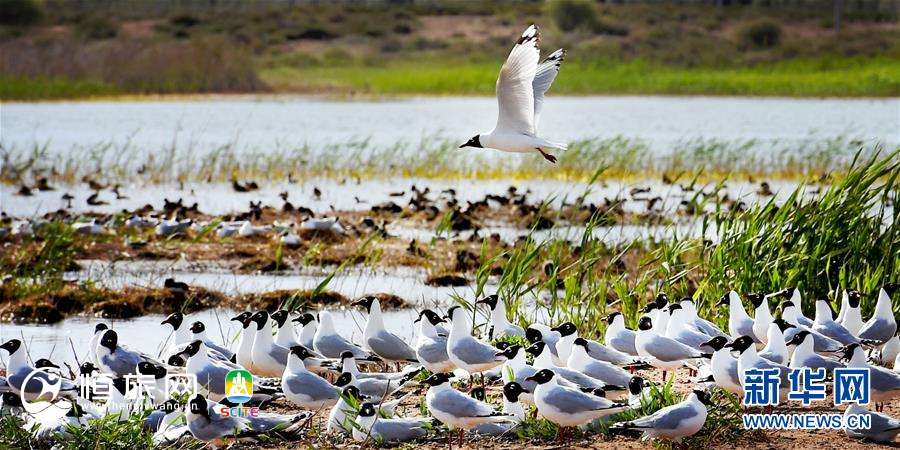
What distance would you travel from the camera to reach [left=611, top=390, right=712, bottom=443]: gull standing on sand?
263 inches

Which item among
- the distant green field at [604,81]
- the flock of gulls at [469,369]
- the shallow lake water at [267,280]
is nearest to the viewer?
the flock of gulls at [469,369]

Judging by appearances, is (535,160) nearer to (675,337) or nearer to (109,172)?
(109,172)

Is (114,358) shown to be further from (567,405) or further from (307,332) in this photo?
(567,405)

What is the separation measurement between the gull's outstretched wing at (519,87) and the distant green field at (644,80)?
36.1 metres

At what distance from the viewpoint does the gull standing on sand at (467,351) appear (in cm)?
805

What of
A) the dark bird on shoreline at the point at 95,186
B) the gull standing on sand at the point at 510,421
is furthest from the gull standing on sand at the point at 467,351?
the dark bird on shoreline at the point at 95,186

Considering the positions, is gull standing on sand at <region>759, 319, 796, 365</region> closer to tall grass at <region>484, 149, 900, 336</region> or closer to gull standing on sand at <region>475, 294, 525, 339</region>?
tall grass at <region>484, 149, 900, 336</region>

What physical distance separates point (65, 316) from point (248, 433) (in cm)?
510

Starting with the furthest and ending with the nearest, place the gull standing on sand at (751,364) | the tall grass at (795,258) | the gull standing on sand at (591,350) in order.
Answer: the tall grass at (795,258)
the gull standing on sand at (591,350)
the gull standing on sand at (751,364)

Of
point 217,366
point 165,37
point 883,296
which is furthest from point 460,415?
point 165,37

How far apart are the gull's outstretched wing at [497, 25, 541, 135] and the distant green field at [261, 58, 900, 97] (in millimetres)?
36115

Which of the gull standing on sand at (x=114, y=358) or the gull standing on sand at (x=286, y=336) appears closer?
the gull standing on sand at (x=114, y=358)

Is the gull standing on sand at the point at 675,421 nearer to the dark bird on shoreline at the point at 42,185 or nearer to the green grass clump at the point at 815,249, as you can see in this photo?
the green grass clump at the point at 815,249

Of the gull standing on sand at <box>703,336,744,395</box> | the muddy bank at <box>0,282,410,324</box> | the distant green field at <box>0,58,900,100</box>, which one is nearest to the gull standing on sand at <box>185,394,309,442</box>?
the gull standing on sand at <box>703,336,744,395</box>
